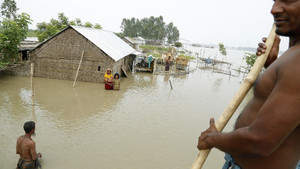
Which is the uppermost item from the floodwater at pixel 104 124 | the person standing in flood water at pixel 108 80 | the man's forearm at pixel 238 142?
the man's forearm at pixel 238 142

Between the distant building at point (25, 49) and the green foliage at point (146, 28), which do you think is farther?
the green foliage at point (146, 28)

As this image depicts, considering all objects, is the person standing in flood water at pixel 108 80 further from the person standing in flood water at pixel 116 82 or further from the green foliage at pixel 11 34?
the green foliage at pixel 11 34

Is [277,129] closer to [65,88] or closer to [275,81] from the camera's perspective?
[275,81]

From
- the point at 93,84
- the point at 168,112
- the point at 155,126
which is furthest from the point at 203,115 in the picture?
the point at 93,84

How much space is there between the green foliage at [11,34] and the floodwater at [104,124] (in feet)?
5.40

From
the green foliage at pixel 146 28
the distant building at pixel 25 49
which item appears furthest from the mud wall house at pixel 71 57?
the green foliage at pixel 146 28

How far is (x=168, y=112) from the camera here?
9.83 m

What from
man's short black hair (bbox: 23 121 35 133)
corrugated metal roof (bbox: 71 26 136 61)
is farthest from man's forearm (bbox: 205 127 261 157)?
corrugated metal roof (bbox: 71 26 136 61)

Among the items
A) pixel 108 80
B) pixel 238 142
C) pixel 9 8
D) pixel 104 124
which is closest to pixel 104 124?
pixel 104 124

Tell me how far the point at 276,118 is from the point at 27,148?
482cm

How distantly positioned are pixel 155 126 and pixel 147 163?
249cm

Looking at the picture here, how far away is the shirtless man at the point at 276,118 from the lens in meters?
1.02

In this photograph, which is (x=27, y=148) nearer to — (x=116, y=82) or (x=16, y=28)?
(x=116, y=82)

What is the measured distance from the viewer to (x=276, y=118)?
1.03 m
